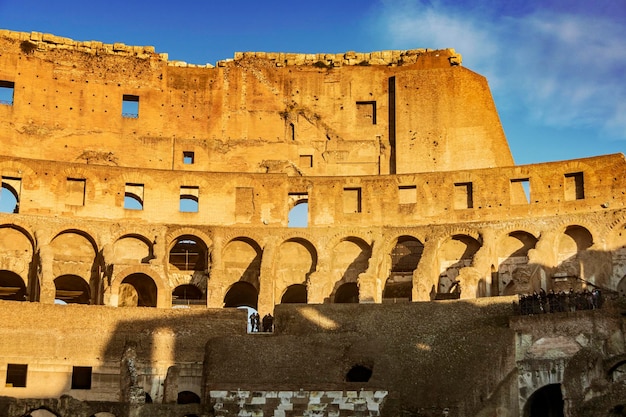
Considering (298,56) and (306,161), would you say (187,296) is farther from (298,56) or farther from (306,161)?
(298,56)

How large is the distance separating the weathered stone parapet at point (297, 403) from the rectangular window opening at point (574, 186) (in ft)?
51.2

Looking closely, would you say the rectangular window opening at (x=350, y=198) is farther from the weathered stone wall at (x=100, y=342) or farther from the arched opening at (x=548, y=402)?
the arched opening at (x=548, y=402)

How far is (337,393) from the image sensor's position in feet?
100

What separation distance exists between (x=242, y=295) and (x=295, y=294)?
7.84 feet

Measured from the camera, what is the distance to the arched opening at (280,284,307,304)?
42781 mm

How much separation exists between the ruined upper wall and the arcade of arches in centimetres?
670

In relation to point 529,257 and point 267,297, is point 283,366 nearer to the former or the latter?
point 267,297

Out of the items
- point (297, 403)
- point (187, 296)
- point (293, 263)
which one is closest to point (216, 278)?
point (187, 296)

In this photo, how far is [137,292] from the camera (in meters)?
42.5

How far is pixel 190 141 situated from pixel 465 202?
14.1 metres

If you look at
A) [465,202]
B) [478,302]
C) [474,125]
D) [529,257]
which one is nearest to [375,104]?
[474,125]

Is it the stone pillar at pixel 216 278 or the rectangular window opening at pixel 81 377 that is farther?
the stone pillar at pixel 216 278

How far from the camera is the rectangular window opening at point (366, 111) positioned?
50.2m

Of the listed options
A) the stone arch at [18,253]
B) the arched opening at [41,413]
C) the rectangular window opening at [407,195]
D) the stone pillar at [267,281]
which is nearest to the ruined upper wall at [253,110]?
the rectangular window opening at [407,195]
